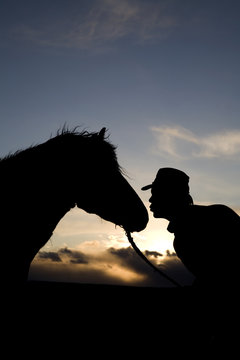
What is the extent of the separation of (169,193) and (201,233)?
1.94 ft

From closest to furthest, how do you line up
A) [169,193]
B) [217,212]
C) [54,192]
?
[54,192] < [217,212] < [169,193]

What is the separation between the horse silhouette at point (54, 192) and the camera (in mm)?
2051

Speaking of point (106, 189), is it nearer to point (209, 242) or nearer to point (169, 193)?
point (169, 193)

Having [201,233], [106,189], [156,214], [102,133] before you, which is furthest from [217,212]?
[102,133]

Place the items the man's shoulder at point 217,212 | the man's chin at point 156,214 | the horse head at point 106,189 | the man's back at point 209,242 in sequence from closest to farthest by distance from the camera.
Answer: the man's back at point 209,242
the man's shoulder at point 217,212
the horse head at point 106,189
the man's chin at point 156,214

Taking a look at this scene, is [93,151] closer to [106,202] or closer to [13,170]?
[106,202]

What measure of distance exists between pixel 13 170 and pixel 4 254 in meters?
0.68

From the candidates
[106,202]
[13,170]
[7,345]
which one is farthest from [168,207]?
[7,345]

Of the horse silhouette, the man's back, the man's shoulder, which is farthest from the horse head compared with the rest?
the man's shoulder

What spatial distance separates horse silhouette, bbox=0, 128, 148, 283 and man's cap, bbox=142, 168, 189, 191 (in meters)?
0.34

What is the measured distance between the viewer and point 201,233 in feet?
7.92

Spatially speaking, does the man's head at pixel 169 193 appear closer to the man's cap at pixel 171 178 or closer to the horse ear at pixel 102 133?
the man's cap at pixel 171 178

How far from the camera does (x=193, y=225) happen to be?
248cm

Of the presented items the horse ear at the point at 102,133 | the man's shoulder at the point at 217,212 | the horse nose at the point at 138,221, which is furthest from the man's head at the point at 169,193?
the horse ear at the point at 102,133
